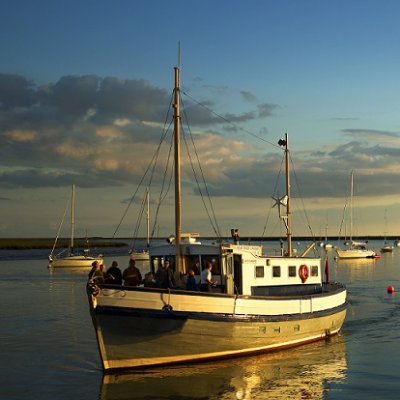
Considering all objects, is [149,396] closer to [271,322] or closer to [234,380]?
[234,380]

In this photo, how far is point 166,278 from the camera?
21.8 meters

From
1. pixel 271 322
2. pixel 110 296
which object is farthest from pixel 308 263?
pixel 110 296

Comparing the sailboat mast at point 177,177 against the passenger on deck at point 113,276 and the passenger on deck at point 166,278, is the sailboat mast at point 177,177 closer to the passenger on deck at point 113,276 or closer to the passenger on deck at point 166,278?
the passenger on deck at point 166,278

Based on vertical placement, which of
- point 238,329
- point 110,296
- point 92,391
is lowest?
point 92,391

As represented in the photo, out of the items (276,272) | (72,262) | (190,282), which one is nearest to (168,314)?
(190,282)

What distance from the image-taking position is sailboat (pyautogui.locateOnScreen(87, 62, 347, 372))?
2025cm

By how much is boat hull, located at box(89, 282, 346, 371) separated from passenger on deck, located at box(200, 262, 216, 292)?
0.88m

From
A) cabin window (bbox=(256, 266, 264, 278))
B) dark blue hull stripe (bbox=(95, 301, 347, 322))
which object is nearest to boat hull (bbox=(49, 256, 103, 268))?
cabin window (bbox=(256, 266, 264, 278))

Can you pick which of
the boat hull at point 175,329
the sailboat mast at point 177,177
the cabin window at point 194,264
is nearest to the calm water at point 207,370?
the boat hull at point 175,329

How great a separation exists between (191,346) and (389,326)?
14874 millimetres

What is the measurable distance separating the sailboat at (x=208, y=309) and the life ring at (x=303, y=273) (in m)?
0.04

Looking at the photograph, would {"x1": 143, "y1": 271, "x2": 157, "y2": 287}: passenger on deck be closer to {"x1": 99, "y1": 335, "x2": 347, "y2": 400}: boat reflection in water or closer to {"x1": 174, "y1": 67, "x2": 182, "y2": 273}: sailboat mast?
{"x1": 174, "y1": 67, "x2": 182, "y2": 273}: sailboat mast

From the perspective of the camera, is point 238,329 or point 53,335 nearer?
point 238,329

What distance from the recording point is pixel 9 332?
29.7 metres
